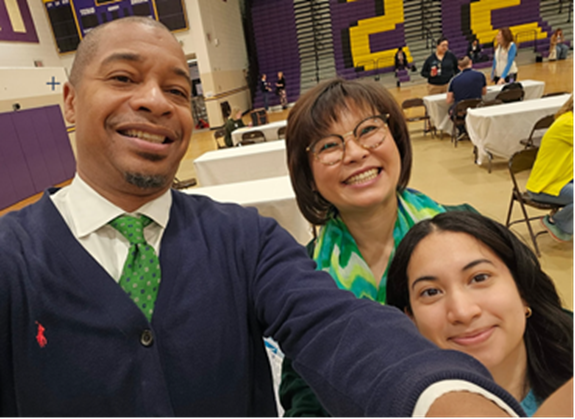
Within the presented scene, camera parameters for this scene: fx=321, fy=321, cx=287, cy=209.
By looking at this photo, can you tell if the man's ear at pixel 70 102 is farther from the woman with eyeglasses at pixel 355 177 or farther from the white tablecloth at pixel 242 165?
the white tablecloth at pixel 242 165

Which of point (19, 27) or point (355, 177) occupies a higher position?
point (19, 27)

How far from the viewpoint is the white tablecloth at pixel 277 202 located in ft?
6.36

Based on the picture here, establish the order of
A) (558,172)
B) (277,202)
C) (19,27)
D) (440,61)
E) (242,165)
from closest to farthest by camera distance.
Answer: (558,172) < (440,61) < (277,202) < (242,165) < (19,27)

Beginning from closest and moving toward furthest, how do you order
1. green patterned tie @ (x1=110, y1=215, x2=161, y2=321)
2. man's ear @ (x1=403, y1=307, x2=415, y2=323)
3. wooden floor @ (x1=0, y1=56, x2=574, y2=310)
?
wooden floor @ (x1=0, y1=56, x2=574, y2=310) < man's ear @ (x1=403, y1=307, x2=415, y2=323) < green patterned tie @ (x1=110, y1=215, x2=161, y2=321)

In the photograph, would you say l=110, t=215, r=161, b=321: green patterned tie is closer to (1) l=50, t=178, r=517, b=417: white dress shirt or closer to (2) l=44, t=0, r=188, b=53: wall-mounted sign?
(1) l=50, t=178, r=517, b=417: white dress shirt

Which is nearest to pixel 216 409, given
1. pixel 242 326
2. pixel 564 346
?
pixel 242 326

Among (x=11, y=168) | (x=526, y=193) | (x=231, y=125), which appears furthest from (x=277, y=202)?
(x=11, y=168)

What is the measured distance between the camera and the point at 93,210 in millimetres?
591

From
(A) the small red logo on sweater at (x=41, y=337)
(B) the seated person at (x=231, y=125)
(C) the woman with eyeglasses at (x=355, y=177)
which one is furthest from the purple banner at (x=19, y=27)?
(A) the small red logo on sweater at (x=41, y=337)

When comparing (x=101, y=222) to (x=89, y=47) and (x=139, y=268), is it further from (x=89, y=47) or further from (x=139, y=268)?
(x=89, y=47)

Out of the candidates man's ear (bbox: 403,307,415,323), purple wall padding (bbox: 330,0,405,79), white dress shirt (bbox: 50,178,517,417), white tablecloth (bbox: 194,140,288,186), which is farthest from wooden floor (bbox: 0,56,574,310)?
white tablecloth (bbox: 194,140,288,186)

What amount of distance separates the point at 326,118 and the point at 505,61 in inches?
14.9

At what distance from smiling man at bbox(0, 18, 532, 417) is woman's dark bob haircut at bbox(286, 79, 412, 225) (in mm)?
267

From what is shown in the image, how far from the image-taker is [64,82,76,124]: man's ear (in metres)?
0.65
